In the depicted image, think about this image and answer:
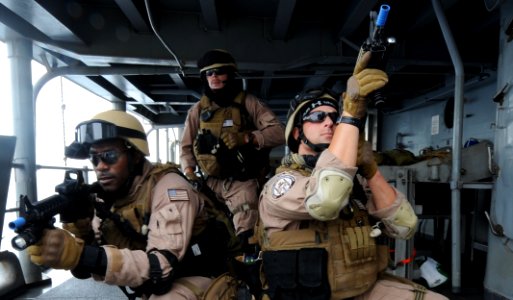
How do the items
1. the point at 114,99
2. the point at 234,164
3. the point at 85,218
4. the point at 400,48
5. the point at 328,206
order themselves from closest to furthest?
1. the point at 328,206
2. the point at 85,218
3. the point at 234,164
4. the point at 400,48
5. the point at 114,99

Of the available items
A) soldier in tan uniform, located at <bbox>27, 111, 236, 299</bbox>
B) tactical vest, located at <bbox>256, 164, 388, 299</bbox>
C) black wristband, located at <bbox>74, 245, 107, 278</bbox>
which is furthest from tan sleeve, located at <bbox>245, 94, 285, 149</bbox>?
black wristband, located at <bbox>74, 245, 107, 278</bbox>

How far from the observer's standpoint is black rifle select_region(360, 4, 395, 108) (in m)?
1.38

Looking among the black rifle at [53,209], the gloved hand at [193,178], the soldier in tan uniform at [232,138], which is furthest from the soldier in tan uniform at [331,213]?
the gloved hand at [193,178]

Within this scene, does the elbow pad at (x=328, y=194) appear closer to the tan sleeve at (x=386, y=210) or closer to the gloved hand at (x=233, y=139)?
the tan sleeve at (x=386, y=210)

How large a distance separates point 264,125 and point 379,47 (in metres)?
1.68

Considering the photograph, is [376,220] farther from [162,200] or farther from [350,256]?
[162,200]

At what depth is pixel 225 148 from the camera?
2.86 meters

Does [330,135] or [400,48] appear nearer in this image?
[330,135]

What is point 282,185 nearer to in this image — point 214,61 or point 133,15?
point 214,61

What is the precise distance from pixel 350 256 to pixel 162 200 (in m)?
0.97

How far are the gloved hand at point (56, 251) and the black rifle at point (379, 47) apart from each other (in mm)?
1412

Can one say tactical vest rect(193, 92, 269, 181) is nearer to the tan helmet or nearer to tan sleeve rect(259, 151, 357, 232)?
the tan helmet

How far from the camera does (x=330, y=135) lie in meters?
1.72

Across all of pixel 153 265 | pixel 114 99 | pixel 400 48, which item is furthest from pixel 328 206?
pixel 114 99
